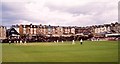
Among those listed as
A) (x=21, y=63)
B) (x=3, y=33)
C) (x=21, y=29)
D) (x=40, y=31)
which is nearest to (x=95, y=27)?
(x=40, y=31)

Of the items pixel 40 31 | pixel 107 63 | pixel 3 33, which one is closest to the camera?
pixel 107 63

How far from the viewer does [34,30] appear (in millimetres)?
124250

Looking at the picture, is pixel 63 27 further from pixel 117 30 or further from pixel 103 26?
pixel 117 30

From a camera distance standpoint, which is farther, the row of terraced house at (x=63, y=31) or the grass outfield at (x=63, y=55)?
the row of terraced house at (x=63, y=31)

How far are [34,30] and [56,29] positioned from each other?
1183 cm

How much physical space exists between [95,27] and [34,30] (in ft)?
89.3

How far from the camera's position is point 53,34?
419 feet

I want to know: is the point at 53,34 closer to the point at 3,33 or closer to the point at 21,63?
the point at 3,33

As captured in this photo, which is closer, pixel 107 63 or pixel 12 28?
pixel 107 63

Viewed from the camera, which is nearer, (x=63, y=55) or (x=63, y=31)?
(x=63, y=55)

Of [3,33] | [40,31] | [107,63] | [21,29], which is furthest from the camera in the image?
[40,31]

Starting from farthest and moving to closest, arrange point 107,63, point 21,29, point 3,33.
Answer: point 21,29, point 3,33, point 107,63

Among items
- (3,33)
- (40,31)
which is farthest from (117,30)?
(3,33)

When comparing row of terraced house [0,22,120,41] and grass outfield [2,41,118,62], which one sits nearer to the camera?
grass outfield [2,41,118,62]
